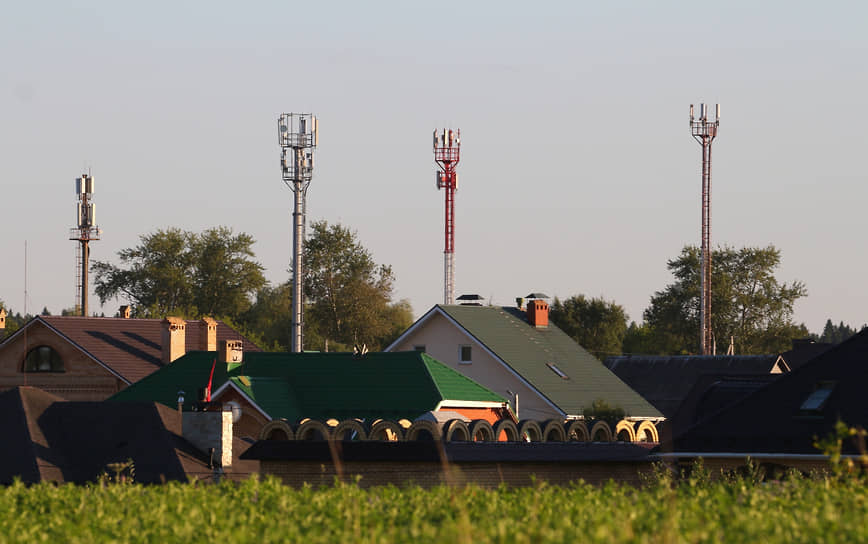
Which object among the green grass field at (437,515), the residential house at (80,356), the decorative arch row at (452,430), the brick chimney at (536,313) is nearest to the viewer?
the green grass field at (437,515)

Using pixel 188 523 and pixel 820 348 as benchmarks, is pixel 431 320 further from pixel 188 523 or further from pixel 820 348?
pixel 188 523

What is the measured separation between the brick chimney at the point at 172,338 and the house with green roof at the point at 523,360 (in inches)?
410

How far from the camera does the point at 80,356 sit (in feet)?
214

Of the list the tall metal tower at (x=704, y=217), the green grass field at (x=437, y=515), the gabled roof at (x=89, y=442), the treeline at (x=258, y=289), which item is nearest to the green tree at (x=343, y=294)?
the treeline at (x=258, y=289)

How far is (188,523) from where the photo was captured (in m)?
14.6

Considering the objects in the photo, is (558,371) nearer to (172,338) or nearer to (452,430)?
(172,338)

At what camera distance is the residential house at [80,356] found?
64938mm

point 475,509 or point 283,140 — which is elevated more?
point 283,140

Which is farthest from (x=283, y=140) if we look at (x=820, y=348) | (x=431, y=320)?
(x=820, y=348)

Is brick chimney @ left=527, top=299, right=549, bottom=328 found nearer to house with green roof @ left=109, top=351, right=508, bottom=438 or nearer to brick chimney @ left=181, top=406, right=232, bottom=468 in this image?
house with green roof @ left=109, top=351, right=508, bottom=438

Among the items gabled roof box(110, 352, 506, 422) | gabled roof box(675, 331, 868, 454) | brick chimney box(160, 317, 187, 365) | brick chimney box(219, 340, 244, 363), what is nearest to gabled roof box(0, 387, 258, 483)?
gabled roof box(675, 331, 868, 454)

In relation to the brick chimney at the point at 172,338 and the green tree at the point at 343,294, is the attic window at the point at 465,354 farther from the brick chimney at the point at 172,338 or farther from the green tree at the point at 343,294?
the green tree at the point at 343,294

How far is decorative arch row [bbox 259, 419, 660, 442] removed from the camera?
44812mm

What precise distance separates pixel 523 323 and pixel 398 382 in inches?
665
